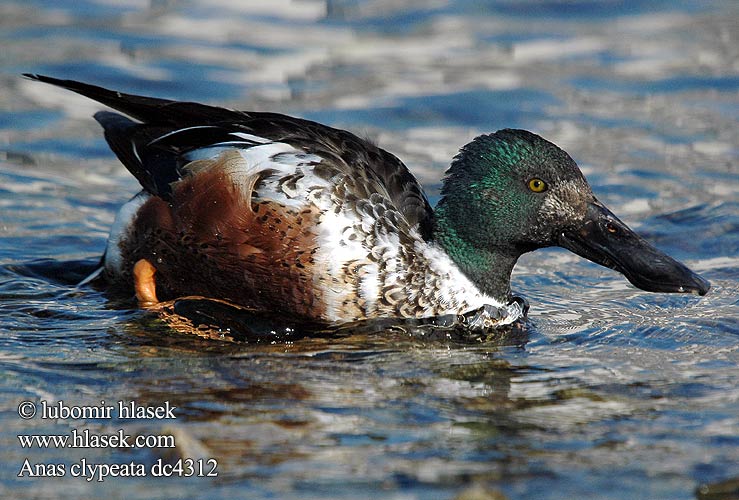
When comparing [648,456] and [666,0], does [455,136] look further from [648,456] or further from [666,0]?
[648,456]

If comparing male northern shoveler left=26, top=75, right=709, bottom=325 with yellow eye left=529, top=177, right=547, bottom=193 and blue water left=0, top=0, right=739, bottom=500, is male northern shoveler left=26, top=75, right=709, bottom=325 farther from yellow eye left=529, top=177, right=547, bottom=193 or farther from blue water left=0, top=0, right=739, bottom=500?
blue water left=0, top=0, right=739, bottom=500

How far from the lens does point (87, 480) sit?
397 cm

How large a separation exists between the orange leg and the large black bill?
2.23m

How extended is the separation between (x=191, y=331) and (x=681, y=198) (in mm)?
4238

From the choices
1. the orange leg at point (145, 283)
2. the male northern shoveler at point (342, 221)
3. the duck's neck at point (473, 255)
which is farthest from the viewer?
the orange leg at point (145, 283)

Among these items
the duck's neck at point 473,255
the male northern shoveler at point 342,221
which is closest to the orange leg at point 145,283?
the male northern shoveler at point 342,221

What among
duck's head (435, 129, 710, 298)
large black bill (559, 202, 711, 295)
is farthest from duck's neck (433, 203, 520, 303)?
large black bill (559, 202, 711, 295)

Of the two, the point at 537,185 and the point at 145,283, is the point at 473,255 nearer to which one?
the point at 537,185

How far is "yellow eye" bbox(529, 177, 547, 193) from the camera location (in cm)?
587

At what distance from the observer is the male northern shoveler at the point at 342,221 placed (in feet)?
→ 18.7

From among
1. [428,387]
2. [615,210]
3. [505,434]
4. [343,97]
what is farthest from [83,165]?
[505,434]

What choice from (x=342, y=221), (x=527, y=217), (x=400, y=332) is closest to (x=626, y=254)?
(x=527, y=217)

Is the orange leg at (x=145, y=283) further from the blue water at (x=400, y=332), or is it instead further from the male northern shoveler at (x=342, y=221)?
the blue water at (x=400, y=332)

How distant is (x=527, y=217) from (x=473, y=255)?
354 millimetres
